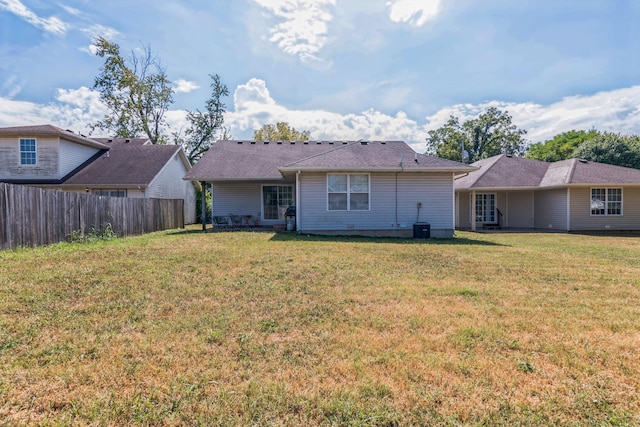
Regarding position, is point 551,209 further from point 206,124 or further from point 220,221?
point 206,124

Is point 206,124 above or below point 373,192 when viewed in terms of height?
above

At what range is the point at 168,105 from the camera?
3002 centimetres

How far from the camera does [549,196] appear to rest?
59.0 feet

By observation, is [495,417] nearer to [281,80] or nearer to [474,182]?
[474,182]

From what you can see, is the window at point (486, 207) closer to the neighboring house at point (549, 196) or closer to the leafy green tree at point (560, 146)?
the neighboring house at point (549, 196)

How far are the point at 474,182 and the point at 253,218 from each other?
1218cm

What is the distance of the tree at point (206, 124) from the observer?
96.5 feet

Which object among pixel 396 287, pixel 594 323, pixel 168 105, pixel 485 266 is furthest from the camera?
pixel 168 105

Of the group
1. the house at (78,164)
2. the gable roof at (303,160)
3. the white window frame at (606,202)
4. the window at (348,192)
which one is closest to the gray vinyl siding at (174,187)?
the house at (78,164)

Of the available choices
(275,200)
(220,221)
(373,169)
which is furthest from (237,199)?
(373,169)

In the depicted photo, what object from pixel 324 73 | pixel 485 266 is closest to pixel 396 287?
pixel 485 266

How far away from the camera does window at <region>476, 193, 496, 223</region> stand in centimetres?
1944

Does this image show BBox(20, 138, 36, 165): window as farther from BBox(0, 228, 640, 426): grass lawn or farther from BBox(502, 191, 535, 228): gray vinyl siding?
BBox(502, 191, 535, 228): gray vinyl siding

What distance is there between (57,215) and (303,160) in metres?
7.89
